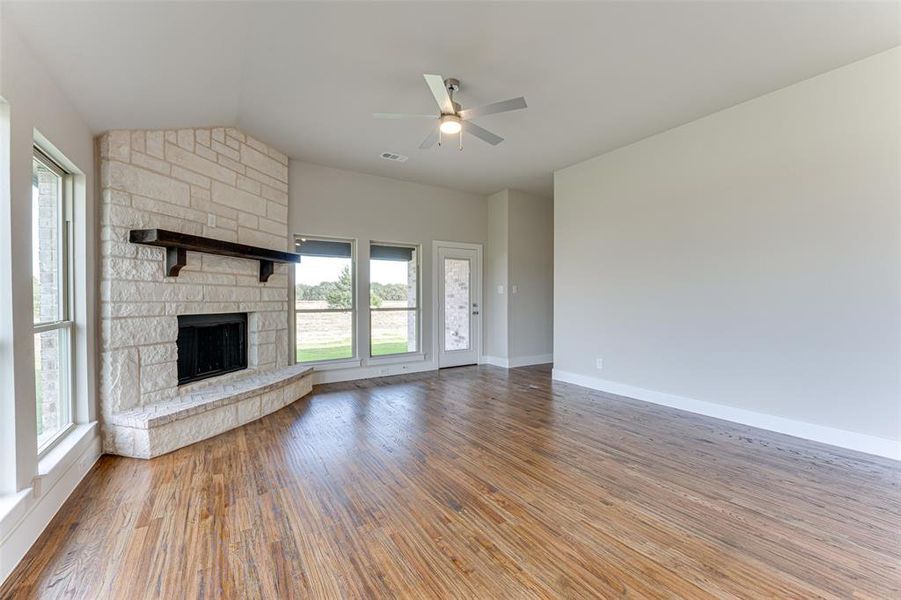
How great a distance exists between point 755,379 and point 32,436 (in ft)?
17.1

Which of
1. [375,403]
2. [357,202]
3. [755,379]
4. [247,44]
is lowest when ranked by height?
[375,403]

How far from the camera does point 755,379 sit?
3.54 meters

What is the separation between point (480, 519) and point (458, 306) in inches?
185

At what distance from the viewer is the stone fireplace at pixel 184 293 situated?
2943mm

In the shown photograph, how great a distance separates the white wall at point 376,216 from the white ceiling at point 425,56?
4.32ft

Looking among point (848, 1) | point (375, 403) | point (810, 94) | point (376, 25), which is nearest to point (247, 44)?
point (376, 25)

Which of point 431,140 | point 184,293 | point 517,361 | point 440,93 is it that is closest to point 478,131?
point 431,140

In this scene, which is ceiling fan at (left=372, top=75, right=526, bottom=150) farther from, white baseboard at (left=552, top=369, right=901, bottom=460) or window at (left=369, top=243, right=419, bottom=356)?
white baseboard at (left=552, top=369, right=901, bottom=460)

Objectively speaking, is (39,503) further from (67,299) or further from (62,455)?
(67,299)

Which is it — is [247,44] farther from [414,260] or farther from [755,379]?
[755,379]

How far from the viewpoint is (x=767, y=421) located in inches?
136

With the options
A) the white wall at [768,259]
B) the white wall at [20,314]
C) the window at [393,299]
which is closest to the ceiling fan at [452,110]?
the white wall at [20,314]

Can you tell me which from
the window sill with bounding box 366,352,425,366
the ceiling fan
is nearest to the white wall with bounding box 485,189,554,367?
the window sill with bounding box 366,352,425,366

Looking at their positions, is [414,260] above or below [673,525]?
→ above
